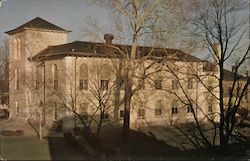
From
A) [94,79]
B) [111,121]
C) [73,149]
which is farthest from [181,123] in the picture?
[73,149]

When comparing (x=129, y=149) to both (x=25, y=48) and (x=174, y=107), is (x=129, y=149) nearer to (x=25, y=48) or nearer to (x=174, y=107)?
(x=174, y=107)

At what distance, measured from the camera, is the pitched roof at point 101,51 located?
108ft

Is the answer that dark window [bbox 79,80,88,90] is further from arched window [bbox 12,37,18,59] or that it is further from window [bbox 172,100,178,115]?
arched window [bbox 12,37,18,59]

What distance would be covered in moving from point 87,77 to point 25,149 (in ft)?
51.8

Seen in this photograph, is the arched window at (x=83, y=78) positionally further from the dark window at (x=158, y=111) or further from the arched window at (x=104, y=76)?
the dark window at (x=158, y=111)

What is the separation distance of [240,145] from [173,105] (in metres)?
18.6

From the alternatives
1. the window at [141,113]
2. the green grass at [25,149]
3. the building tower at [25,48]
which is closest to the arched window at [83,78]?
the building tower at [25,48]

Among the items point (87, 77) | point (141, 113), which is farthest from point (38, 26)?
point (141, 113)

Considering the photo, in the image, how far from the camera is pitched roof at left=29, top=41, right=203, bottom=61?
33.0 metres

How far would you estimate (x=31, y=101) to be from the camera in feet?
153

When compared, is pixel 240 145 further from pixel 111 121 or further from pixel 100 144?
pixel 111 121

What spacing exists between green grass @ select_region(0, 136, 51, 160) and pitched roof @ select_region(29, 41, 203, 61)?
9940 millimetres

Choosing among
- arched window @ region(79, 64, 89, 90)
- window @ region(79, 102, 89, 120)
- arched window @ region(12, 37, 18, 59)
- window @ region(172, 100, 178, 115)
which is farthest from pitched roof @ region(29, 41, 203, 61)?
window @ region(172, 100, 178, 115)

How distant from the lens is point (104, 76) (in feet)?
135
